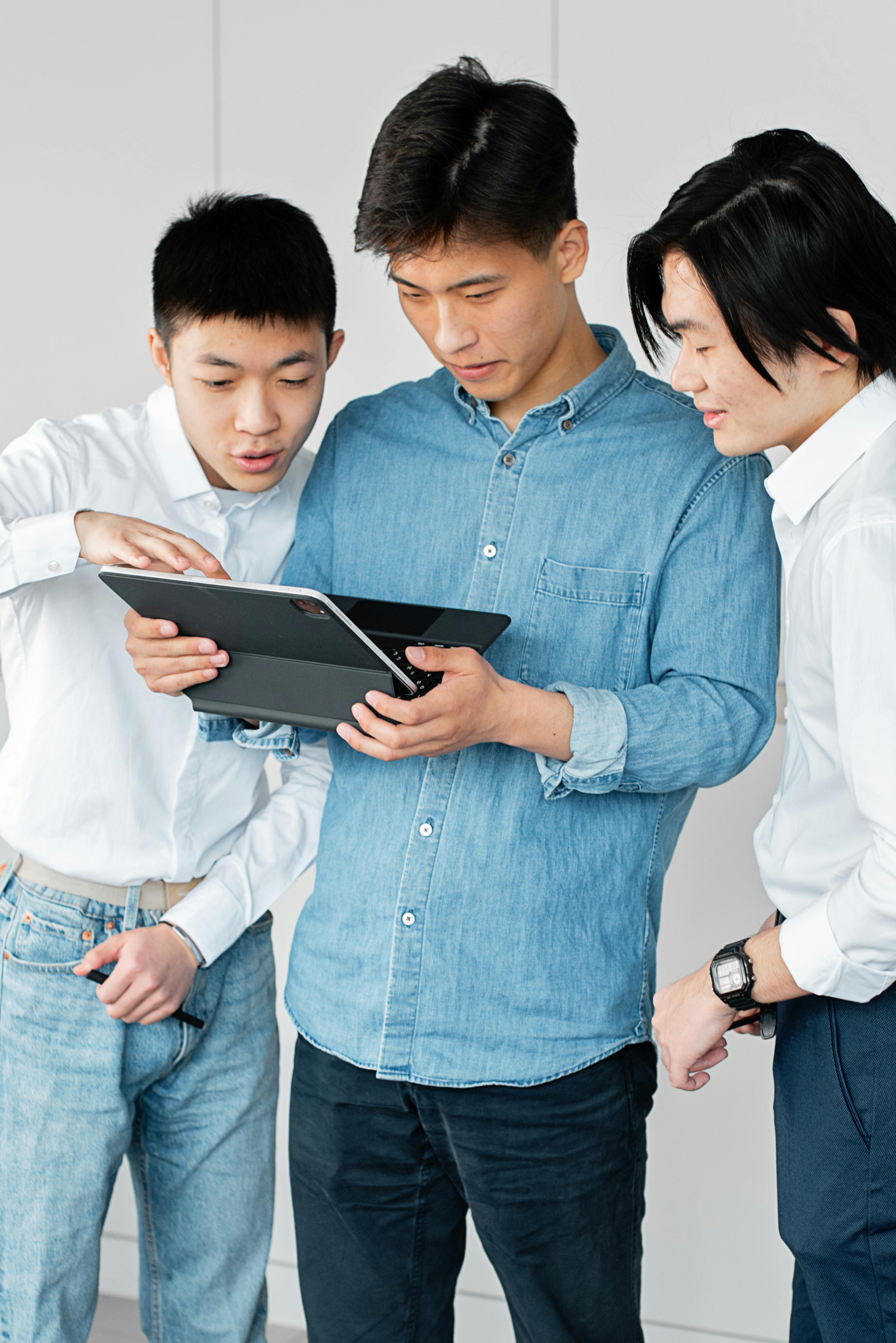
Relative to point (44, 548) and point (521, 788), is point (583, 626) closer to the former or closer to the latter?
point (521, 788)

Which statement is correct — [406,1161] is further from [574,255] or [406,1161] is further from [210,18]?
[210,18]

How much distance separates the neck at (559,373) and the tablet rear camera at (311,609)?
434mm

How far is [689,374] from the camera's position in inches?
45.7

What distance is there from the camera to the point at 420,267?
128cm

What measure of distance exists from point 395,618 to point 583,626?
213 mm

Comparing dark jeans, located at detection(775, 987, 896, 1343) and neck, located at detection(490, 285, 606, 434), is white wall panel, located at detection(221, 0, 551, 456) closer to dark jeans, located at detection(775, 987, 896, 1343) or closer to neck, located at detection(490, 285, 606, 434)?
neck, located at detection(490, 285, 606, 434)

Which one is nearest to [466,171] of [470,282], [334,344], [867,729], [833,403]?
[470,282]

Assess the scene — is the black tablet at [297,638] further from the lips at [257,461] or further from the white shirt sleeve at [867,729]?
the white shirt sleeve at [867,729]

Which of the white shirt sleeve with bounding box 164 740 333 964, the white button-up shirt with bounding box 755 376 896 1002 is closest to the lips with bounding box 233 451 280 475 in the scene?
the white shirt sleeve with bounding box 164 740 333 964

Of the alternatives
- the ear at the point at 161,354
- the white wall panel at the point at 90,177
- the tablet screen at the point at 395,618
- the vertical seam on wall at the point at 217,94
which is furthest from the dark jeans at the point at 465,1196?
the vertical seam on wall at the point at 217,94

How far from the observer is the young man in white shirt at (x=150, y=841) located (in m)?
1.39

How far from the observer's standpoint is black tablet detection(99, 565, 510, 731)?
1130mm

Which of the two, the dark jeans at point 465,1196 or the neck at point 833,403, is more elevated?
the neck at point 833,403

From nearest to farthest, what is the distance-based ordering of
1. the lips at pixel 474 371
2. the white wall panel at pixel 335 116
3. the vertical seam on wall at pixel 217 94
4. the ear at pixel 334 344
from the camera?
the lips at pixel 474 371
the ear at pixel 334 344
the white wall panel at pixel 335 116
the vertical seam on wall at pixel 217 94
